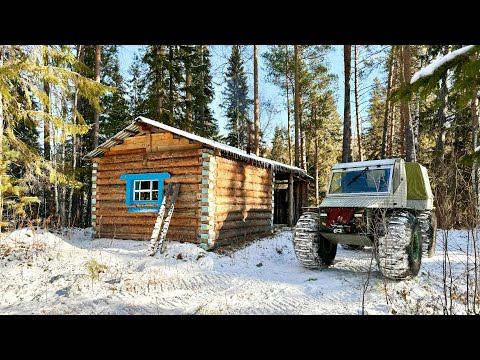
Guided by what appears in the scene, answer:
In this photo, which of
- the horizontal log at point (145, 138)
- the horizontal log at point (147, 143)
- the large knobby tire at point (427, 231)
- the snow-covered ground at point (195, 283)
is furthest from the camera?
the horizontal log at point (145, 138)

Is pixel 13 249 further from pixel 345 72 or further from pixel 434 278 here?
pixel 345 72

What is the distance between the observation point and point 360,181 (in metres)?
7.29

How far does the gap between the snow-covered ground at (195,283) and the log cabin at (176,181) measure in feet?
3.82

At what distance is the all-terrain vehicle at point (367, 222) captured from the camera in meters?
5.65

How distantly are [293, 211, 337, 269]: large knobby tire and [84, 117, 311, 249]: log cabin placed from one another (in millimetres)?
3545

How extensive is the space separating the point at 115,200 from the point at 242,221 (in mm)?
4992

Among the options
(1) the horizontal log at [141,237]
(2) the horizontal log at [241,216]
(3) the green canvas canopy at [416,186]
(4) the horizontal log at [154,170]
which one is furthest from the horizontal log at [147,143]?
(3) the green canvas canopy at [416,186]

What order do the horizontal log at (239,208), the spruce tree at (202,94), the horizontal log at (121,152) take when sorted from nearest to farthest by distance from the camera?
the horizontal log at (239,208)
the horizontal log at (121,152)
the spruce tree at (202,94)

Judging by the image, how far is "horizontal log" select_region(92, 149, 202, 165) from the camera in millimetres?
10148

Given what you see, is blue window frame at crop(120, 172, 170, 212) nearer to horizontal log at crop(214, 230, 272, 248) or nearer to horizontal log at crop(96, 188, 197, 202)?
horizontal log at crop(96, 188, 197, 202)

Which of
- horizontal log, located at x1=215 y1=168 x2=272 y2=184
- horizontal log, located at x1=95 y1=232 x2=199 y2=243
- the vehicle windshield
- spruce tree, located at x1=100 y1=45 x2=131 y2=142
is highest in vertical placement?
spruce tree, located at x1=100 y1=45 x2=131 y2=142

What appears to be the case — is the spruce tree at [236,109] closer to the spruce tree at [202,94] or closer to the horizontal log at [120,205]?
the spruce tree at [202,94]

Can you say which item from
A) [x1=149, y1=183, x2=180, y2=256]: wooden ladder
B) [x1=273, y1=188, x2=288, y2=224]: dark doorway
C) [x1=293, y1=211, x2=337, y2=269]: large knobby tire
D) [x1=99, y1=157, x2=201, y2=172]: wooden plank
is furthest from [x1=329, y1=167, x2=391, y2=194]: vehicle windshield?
[x1=273, y1=188, x2=288, y2=224]: dark doorway

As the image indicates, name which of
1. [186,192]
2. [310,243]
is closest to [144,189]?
[186,192]
